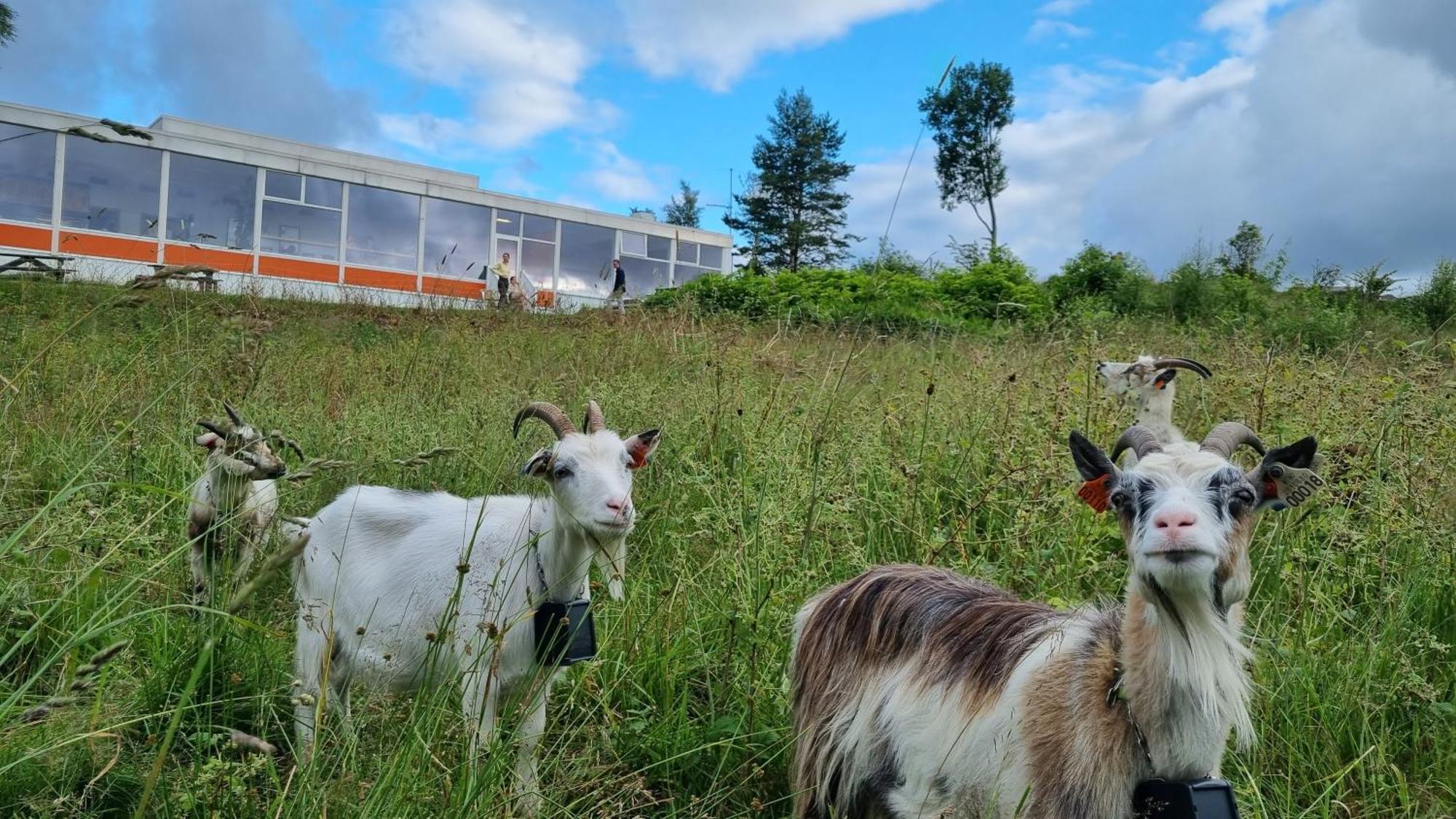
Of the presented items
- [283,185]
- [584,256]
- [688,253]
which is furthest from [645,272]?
[283,185]

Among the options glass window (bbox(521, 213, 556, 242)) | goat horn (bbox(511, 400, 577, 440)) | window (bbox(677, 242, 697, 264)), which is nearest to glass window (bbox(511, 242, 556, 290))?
glass window (bbox(521, 213, 556, 242))

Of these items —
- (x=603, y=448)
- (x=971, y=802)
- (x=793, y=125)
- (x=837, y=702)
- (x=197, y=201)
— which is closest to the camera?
(x=971, y=802)

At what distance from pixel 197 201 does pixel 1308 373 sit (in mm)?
24622

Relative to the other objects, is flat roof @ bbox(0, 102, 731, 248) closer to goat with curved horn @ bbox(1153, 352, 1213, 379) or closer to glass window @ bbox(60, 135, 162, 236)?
glass window @ bbox(60, 135, 162, 236)

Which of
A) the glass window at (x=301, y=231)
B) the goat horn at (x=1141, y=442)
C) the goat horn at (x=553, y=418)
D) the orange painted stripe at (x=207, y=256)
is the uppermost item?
the glass window at (x=301, y=231)

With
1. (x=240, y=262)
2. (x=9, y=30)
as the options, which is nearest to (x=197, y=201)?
(x=240, y=262)

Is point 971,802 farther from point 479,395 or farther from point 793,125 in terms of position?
point 793,125

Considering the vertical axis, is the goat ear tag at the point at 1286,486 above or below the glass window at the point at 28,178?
below

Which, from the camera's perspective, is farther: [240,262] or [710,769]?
[240,262]

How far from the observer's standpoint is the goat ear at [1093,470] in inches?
96.3

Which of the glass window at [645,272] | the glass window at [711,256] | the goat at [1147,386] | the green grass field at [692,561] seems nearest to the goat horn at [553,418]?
the green grass field at [692,561]

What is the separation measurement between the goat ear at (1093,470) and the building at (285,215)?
15.0m

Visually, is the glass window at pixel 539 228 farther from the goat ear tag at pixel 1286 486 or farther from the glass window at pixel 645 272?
the goat ear tag at pixel 1286 486

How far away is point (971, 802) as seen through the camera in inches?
94.1
